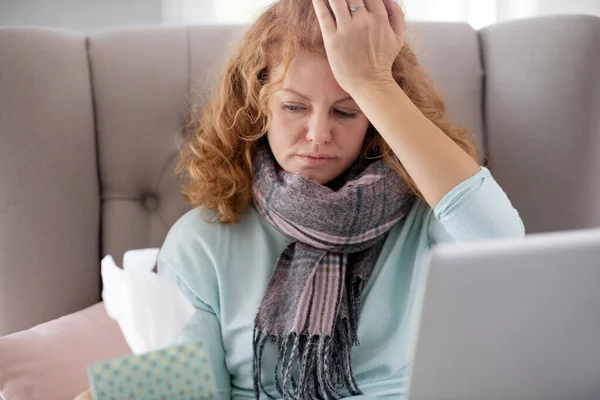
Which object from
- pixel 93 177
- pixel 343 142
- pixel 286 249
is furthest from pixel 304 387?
pixel 93 177

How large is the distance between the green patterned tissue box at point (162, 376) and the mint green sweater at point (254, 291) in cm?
23

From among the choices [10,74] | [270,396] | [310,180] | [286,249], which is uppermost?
[10,74]

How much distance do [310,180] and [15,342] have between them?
20.7 inches

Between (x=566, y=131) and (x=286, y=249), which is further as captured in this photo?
(x=566, y=131)

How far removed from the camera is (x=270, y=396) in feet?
3.37

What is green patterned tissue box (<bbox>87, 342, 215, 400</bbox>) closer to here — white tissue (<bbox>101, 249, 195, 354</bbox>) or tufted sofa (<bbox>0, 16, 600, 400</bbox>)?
white tissue (<bbox>101, 249, 195, 354</bbox>)

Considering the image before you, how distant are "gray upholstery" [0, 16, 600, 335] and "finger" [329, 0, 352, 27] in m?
0.38

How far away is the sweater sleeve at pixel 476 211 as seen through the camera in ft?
2.79

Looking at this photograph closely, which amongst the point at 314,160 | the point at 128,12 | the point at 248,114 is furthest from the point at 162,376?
the point at 128,12

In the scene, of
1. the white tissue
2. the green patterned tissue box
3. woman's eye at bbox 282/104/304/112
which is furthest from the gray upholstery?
the green patterned tissue box

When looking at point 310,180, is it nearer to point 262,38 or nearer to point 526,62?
point 262,38

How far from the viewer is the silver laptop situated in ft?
1.59

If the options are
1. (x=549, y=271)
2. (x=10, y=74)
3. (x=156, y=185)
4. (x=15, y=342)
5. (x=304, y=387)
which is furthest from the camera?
(x=156, y=185)

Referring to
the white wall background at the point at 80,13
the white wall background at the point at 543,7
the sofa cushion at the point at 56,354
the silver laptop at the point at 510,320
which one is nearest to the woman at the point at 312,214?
the sofa cushion at the point at 56,354
